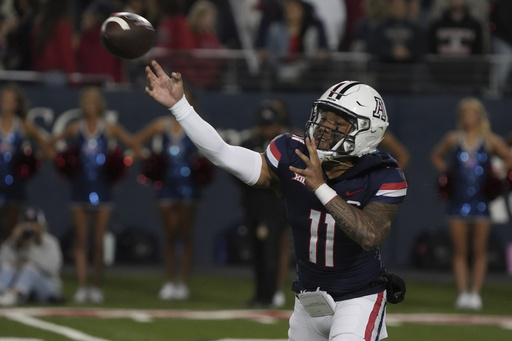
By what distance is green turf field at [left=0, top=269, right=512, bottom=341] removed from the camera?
8.77 meters

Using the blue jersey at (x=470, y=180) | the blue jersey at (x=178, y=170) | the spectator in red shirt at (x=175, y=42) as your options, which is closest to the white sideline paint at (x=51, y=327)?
the blue jersey at (x=178, y=170)

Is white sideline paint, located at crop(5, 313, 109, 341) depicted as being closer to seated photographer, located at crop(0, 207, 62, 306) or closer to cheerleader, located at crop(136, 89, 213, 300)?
seated photographer, located at crop(0, 207, 62, 306)

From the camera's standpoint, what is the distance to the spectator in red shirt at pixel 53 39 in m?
12.8

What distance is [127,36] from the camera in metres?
5.89

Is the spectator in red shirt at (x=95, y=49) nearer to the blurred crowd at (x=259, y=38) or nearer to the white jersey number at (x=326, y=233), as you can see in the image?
the blurred crowd at (x=259, y=38)

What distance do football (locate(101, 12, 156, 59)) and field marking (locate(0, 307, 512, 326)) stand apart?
411cm

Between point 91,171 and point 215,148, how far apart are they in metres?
5.74

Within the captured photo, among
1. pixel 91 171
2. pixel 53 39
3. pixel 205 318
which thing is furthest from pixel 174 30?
pixel 205 318

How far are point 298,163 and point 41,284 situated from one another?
551cm

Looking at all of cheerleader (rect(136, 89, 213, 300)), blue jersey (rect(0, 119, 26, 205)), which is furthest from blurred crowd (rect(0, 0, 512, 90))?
cheerleader (rect(136, 89, 213, 300))

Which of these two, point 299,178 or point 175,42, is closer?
point 299,178

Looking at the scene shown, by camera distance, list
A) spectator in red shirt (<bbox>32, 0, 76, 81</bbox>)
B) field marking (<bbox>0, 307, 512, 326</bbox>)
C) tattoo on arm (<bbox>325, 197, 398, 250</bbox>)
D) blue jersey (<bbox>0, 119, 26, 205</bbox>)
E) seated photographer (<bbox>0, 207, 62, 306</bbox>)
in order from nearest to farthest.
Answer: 1. tattoo on arm (<bbox>325, 197, 398, 250</bbox>)
2. field marking (<bbox>0, 307, 512, 326</bbox>)
3. seated photographer (<bbox>0, 207, 62, 306</bbox>)
4. blue jersey (<bbox>0, 119, 26, 205</bbox>)
5. spectator in red shirt (<bbox>32, 0, 76, 81</bbox>)

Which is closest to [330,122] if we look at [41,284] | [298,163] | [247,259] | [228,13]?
[298,163]

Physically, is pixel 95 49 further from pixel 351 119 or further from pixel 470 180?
pixel 351 119
